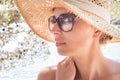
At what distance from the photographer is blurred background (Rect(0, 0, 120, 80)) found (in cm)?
131

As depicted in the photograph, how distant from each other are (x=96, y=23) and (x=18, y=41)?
60 cm

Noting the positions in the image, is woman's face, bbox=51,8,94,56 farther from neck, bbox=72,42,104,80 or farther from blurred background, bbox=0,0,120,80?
blurred background, bbox=0,0,120,80

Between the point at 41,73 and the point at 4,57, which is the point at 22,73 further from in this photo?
the point at 41,73

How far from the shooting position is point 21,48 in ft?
4.55

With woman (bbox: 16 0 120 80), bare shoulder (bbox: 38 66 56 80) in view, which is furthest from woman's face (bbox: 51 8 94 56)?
bare shoulder (bbox: 38 66 56 80)

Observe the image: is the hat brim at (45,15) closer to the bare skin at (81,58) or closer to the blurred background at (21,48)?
the bare skin at (81,58)

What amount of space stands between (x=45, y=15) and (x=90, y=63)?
0.27 metres

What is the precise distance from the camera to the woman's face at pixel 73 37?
34.7 inches

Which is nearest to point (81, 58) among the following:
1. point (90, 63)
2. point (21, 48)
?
point (90, 63)

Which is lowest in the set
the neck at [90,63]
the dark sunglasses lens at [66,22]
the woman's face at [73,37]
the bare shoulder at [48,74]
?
the bare shoulder at [48,74]

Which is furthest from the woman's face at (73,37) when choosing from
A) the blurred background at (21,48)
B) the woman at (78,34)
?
the blurred background at (21,48)

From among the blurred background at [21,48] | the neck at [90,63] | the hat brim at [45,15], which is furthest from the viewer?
the blurred background at [21,48]

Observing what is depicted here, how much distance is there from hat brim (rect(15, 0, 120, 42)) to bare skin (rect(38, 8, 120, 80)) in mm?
45

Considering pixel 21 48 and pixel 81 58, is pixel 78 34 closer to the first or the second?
pixel 81 58
